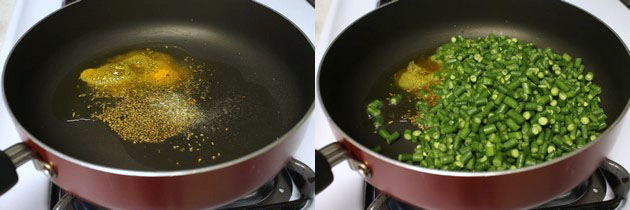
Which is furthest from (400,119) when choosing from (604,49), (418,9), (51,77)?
(51,77)

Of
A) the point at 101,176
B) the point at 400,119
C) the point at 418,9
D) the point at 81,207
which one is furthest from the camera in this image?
the point at 418,9

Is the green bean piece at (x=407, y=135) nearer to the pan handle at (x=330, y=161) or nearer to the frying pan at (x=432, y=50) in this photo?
the frying pan at (x=432, y=50)

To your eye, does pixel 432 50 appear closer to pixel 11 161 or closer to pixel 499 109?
pixel 499 109

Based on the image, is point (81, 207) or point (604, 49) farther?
point (604, 49)

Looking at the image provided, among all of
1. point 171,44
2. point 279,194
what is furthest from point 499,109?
point 171,44

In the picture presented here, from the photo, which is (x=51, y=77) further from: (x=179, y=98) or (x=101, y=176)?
(x=101, y=176)

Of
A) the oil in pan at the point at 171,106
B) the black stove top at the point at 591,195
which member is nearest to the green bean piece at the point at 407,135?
the black stove top at the point at 591,195

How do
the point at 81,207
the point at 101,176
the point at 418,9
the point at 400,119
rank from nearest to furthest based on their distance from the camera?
the point at 101,176 → the point at 81,207 → the point at 400,119 → the point at 418,9

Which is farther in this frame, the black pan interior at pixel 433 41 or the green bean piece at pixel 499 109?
the black pan interior at pixel 433 41
